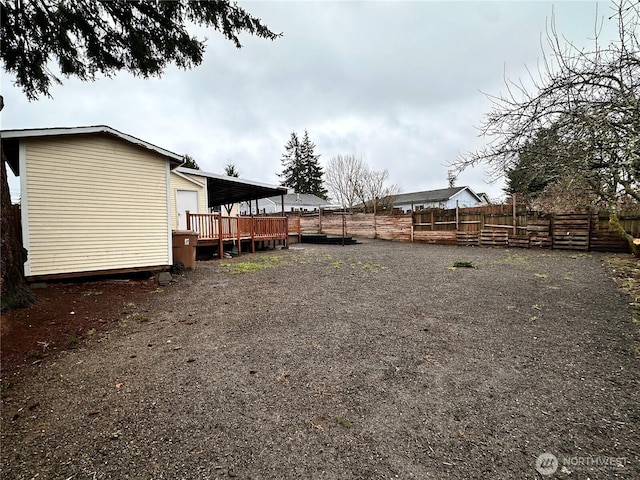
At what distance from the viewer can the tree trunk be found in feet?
13.4

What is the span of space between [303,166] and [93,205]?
3674 cm

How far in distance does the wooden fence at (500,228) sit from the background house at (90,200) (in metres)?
12.6

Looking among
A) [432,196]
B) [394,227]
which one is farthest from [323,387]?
[432,196]

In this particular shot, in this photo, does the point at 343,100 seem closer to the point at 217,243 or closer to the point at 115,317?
the point at 217,243

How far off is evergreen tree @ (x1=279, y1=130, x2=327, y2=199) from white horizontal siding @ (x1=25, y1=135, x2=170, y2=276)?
34969mm

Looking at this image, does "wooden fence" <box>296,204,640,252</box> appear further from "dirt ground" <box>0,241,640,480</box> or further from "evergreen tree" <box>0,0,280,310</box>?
"evergreen tree" <box>0,0,280,310</box>

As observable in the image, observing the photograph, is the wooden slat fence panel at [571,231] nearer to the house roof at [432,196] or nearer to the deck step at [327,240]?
the deck step at [327,240]

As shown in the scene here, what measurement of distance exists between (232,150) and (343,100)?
25423mm

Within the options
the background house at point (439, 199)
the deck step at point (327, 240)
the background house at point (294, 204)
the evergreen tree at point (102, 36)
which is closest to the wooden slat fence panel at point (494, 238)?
the deck step at point (327, 240)

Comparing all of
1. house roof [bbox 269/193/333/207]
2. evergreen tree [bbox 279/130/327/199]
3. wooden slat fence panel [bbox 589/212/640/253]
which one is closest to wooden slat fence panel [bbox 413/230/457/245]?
wooden slat fence panel [bbox 589/212/640/253]

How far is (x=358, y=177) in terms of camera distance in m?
30.8

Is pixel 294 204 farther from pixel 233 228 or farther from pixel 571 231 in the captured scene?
pixel 571 231

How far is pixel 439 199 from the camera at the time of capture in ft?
104

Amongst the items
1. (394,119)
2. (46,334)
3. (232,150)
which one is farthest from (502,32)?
(232,150)
